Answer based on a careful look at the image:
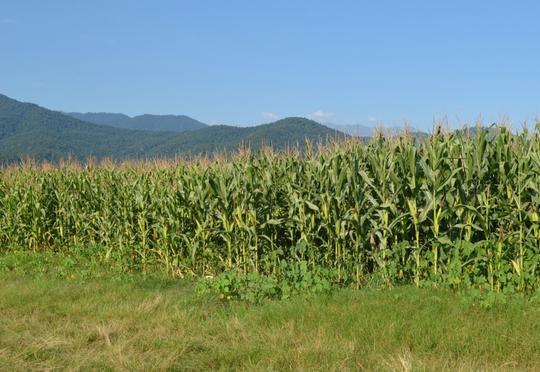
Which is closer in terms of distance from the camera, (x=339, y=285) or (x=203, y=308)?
Answer: (x=203, y=308)

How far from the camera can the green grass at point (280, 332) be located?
561cm

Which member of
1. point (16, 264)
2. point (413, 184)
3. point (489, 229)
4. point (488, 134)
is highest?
point (488, 134)

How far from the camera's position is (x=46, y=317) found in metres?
7.99

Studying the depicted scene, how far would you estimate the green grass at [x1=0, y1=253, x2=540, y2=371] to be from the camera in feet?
18.4

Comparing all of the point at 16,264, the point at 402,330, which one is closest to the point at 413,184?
the point at 402,330

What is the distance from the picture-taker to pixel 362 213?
10133mm

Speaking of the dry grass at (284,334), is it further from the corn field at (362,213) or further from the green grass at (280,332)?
the corn field at (362,213)

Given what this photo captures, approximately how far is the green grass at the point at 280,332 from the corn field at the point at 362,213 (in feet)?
3.82

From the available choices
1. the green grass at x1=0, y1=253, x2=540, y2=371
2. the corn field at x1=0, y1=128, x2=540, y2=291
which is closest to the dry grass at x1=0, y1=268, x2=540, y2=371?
the green grass at x1=0, y1=253, x2=540, y2=371

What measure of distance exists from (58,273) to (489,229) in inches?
348

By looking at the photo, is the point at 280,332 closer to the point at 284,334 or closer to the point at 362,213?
the point at 284,334

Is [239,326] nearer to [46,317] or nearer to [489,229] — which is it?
[46,317]

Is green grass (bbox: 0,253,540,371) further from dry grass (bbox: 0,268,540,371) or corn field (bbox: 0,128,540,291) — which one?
corn field (bbox: 0,128,540,291)

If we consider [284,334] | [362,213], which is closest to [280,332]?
[284,334]
